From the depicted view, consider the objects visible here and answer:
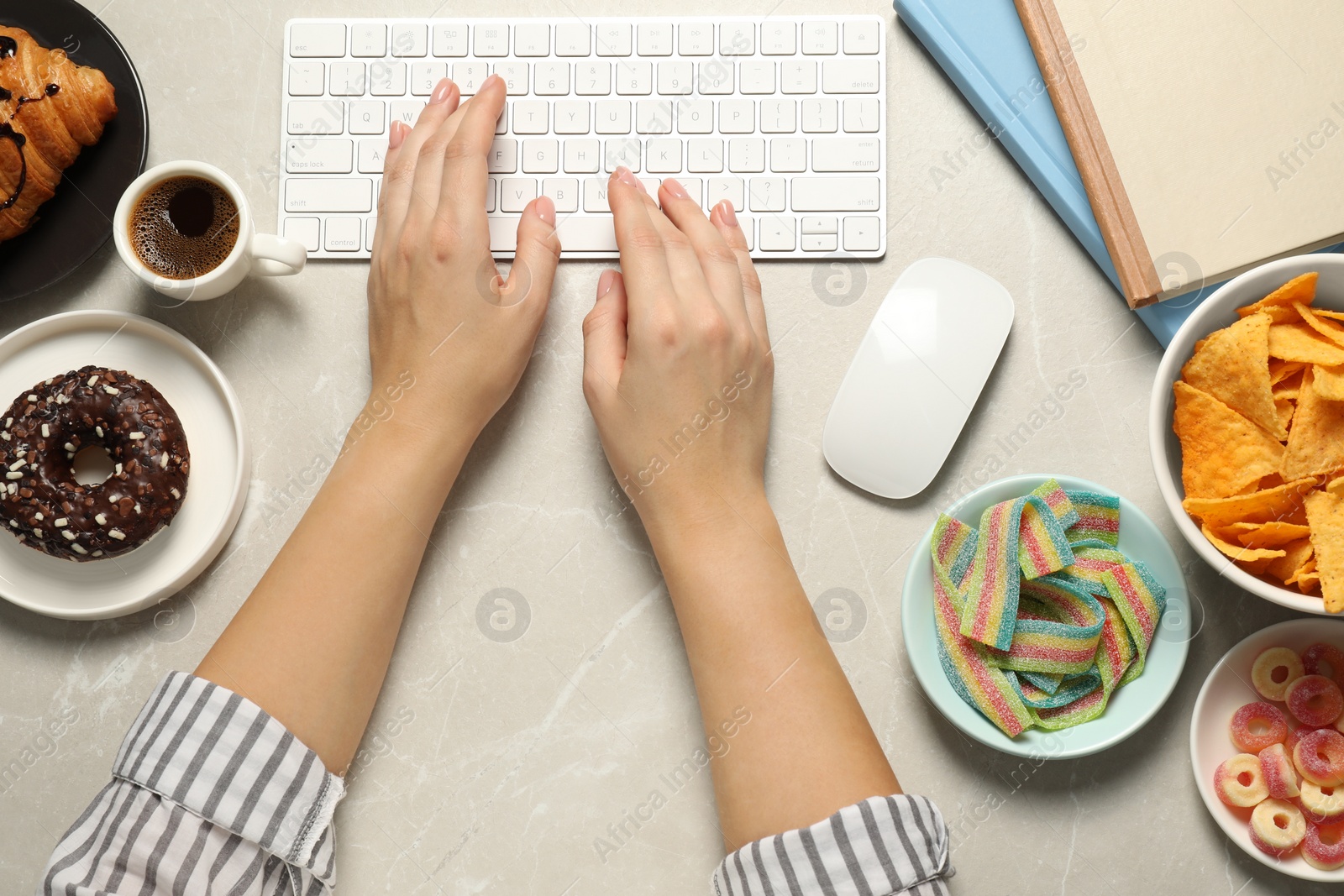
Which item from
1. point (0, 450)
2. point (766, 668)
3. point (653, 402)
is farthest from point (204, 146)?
point (766, 668)

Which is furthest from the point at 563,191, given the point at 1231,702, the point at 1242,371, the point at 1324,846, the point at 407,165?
the point at 1324,846

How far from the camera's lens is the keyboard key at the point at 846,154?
801 mm

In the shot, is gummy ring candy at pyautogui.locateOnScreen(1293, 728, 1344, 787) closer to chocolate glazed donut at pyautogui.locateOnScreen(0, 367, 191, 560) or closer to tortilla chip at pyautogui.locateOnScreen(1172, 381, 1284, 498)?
tortilla chip at pyautogui.locateOnScreen(1172, 381, 1284, 498)

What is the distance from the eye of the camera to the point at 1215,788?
751 mm

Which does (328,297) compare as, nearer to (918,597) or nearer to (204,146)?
(204,146)

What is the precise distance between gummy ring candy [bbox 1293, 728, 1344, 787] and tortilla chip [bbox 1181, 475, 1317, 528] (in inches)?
7.9

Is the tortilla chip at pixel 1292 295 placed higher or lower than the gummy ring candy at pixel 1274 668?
higher

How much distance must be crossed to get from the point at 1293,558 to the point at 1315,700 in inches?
6.7

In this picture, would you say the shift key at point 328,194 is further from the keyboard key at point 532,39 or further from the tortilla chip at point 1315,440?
the tortilla chip at point 1315,440

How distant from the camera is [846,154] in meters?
0.80

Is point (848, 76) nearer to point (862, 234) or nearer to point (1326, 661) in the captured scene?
point (862, 234)

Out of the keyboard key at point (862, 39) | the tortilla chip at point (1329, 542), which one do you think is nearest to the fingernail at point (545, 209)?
the keyboard key at point (862, 39)

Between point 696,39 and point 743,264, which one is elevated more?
point 696,39

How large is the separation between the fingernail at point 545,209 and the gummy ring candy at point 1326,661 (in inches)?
29.4
